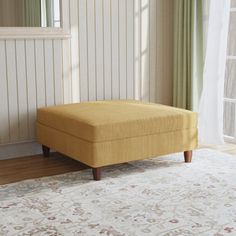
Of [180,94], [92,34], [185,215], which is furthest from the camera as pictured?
[180,94]

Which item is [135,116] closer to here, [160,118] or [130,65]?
[160,118]

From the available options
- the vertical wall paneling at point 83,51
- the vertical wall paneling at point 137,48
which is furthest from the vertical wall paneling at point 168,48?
the vertical wall paneling at point 83,51

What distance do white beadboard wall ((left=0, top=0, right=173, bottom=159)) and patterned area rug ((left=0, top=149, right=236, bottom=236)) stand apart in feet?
2.67

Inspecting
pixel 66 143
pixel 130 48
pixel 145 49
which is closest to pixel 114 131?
pixel 66 143

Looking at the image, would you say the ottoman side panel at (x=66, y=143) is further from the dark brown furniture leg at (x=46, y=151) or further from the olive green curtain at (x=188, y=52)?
the olive green curtain at (x=188, y=52)

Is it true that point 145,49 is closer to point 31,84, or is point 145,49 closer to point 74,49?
point 74,49

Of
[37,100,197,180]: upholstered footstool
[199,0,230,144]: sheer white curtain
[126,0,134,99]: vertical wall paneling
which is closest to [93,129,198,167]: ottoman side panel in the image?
[37,100,197,180]: upholstered footstool

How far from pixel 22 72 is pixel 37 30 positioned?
360 mm

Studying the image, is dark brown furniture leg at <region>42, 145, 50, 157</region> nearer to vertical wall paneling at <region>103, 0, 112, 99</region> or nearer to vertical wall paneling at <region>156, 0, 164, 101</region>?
vertical wall paneling at <region>103, 0, 112, 99</region>

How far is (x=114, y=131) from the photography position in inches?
128

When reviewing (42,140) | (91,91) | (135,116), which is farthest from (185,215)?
(91,91)

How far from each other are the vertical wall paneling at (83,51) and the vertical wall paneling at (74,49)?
0.12ft

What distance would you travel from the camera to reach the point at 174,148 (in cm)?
358

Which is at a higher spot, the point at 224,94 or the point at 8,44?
the point at 8,44
